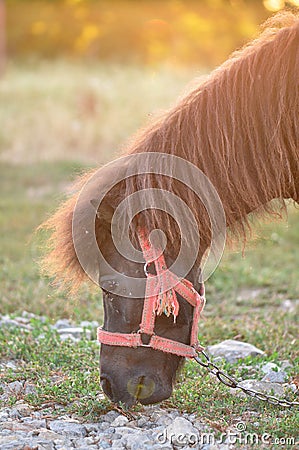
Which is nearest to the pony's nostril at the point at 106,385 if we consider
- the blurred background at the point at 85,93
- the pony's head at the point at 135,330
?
the pony's head at the point at 135,330

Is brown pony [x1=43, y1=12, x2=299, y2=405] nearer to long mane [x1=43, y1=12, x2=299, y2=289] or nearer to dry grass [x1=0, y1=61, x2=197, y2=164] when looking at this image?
long mane [x1=43, y1=12, x2=299, y2=289]

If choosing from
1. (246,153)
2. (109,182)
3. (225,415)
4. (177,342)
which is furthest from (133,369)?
(246,153)

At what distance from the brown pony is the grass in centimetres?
30

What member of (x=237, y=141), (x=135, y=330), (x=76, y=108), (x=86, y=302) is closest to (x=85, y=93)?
(x=76, y=108)

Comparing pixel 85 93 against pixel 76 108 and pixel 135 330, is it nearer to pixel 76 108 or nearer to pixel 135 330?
pixel 76 108

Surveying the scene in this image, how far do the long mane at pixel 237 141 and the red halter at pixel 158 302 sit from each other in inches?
4.3

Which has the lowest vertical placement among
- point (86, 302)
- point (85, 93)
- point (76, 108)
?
point (86, 302)

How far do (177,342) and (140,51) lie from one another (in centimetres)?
2117

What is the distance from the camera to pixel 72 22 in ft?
78.0

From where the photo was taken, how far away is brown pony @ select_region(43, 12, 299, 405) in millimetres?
2814

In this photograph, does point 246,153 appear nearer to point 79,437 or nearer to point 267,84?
point 267,84

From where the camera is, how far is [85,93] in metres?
15.2

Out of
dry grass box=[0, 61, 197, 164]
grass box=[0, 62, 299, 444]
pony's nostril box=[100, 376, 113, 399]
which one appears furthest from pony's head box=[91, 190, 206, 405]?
dry grass box=[0, 61, 197, 164]

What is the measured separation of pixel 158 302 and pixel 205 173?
55cm
